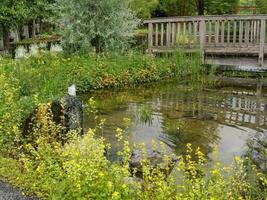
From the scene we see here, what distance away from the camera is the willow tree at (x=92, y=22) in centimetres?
1562

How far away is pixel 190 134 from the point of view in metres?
10.3

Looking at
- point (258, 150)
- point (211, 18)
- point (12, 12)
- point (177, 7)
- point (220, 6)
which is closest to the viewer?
point (258, 150)

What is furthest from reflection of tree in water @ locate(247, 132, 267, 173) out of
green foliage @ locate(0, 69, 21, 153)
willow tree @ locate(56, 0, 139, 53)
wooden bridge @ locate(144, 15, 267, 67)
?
wooden bridge @ locate(144, 15, 267, 67)

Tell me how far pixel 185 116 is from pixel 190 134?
1549 mm

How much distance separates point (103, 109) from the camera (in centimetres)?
1259

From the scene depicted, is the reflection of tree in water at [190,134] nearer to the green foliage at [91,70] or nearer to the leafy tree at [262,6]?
the green foliage at [91,70]

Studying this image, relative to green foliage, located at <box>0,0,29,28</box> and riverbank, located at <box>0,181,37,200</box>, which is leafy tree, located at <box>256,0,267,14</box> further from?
riverbank, located at <box>0,181,37,200</box>

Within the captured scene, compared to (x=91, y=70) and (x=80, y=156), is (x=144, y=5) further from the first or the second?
(x=80, y=156)

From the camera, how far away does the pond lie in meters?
9.89

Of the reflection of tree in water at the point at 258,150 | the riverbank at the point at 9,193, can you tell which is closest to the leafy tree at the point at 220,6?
the reflection of tree in water at the point at 258,150

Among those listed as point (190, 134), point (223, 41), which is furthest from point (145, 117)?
point (223, 41)

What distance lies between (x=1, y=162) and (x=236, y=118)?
21.1 feet

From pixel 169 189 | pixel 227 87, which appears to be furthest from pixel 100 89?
pixel 169 189

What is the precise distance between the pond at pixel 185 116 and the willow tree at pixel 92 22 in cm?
210
